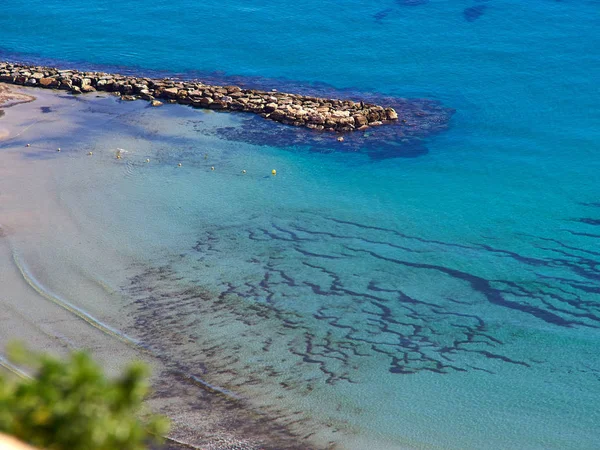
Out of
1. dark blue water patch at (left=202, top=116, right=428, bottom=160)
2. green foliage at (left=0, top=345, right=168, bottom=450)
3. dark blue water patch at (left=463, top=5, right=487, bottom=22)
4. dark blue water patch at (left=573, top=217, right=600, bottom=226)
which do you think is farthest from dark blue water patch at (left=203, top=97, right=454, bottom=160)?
green foliage at (left=0, top=345, right=168, bottom=450)

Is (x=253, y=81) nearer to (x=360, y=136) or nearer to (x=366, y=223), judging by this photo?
(x=360, y=136)

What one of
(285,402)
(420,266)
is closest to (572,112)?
(420,266)

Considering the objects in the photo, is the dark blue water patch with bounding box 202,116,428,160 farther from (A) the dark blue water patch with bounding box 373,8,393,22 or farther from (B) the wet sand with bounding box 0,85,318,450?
(A) the dark blue water patch with bounding box 373,8,393,22

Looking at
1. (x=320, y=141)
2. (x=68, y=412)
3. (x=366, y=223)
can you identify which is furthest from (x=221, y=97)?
(x=68, y=412)

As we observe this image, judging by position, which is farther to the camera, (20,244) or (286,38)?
(286,38)

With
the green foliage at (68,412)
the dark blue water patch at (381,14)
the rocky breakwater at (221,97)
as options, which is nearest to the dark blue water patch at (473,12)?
the dark blue water patch at (381,14)

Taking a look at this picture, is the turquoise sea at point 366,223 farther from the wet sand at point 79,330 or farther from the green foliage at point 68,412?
the green foliage at point 68,412

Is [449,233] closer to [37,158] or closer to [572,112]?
[572,112]
